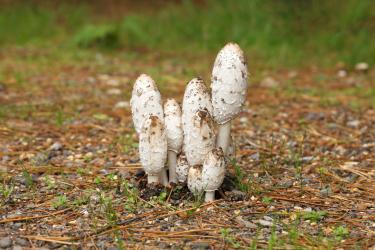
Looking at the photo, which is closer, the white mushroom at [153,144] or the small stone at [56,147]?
the white mushroom at [153,144]

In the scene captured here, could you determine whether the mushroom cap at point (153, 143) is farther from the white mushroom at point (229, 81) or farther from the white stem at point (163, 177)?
the white mushroom at point (229, 81)

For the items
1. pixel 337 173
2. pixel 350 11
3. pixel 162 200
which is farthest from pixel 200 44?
pixel 162 200

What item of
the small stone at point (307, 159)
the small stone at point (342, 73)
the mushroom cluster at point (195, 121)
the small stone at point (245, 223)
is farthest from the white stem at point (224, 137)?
the small stone at point (342, 73)

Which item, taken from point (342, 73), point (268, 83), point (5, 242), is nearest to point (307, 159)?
point (5, 242)

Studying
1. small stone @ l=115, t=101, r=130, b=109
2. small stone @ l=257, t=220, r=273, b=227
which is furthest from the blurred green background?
small stone @ l=257, t=220, r=273, b=227

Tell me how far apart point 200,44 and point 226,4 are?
3.03 ft

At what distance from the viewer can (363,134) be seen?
461 cm

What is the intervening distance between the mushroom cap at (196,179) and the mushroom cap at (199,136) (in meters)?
0.06

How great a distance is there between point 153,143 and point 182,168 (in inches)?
9.7

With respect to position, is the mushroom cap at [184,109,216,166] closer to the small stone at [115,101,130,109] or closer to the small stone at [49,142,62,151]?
the small stone at [49,142,62,151]

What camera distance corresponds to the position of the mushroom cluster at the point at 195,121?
3041 millimetres

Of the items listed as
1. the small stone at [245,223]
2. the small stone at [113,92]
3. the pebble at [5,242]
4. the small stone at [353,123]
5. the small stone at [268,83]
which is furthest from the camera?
the small stone at [268,83]

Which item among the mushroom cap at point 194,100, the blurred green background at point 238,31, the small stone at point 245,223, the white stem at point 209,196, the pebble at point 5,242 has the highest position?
the blurred green background at point 238,31

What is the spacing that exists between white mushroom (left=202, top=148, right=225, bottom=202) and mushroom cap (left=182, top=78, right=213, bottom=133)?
222mm
